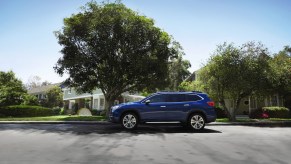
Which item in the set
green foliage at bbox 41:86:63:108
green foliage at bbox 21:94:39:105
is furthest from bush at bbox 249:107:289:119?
green foliage at bbox 41:86:63:108

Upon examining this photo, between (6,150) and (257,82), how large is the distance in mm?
19814

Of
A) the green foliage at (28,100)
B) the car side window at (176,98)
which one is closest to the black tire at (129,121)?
the car side window at (176,98)

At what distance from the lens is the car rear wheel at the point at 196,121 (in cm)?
1331

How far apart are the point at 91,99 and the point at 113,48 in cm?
2643

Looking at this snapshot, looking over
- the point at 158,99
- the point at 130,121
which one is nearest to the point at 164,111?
the point at 158,99

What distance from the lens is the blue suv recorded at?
43.2 ft

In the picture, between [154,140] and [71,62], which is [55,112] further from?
[154,140]

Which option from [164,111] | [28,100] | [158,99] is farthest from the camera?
[28,100]

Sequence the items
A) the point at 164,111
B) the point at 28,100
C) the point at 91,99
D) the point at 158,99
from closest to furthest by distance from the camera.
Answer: the point at 164,111 < the point at 158,99 < the point at 28,100 < the point at 91,99

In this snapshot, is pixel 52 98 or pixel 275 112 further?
pixel 52 98

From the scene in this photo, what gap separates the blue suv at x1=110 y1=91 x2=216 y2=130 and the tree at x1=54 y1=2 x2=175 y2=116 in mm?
10381

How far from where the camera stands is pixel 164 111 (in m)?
13.2

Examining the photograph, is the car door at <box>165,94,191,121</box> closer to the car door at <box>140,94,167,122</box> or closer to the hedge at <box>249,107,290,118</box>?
the car door at <box>140,94,167,122</box>

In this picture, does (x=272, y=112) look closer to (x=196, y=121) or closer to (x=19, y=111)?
(x=196, y=121)
